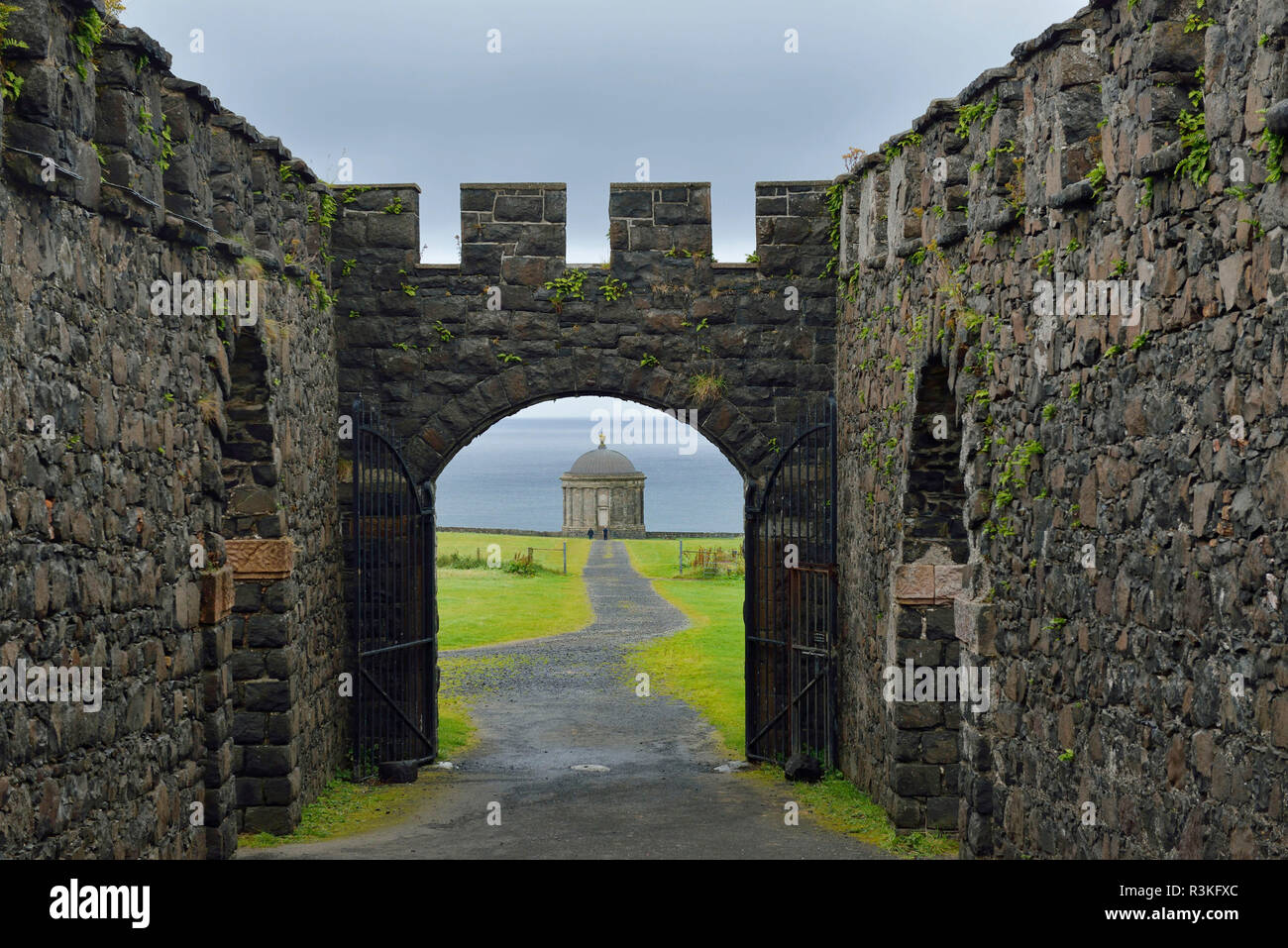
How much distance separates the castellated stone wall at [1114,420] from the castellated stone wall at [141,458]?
14.2ft

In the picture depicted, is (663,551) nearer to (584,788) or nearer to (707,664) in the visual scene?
(707,664)

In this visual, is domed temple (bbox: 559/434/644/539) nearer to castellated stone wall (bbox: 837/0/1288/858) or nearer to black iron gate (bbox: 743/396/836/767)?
black iron gate (bbox: 743/396/836/767)

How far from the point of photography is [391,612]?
12102 mm

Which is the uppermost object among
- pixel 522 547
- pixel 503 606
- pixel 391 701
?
pixel 522 547

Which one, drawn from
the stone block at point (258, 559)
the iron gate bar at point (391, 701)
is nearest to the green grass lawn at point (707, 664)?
the iron gate bar at point (391, 701)

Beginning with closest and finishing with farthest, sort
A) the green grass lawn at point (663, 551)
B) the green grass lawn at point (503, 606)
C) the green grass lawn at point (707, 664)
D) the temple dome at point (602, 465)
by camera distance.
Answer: the green grass lawn at point (707, 664) < the green grass lawn at point (503, 606) < the green grass lawn at point (663, 551) < the temple dome at point (602, 465)

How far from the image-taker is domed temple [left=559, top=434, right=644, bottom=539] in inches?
1645

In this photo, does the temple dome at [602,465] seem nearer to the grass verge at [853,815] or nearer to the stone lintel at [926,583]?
the grass verge at [853,815]

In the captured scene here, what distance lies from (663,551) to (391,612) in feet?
81.7

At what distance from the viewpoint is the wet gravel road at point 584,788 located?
360 inches

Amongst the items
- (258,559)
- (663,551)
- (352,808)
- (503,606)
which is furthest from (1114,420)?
(663,551)

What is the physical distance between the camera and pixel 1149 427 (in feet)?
17.6

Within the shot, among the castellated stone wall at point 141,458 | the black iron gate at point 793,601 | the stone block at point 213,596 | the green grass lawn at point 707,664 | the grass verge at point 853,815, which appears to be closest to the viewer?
the castellated stone wall at point 141,458
